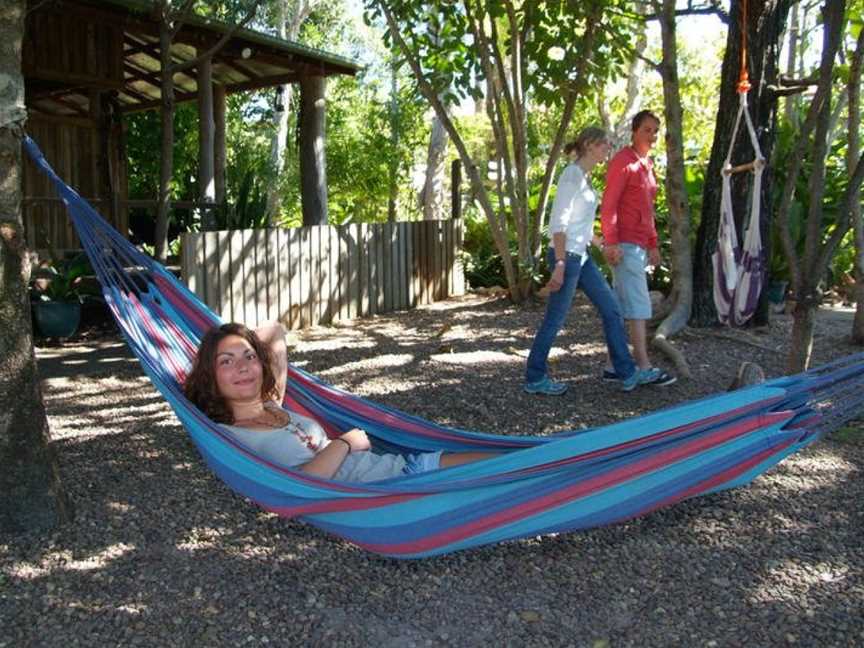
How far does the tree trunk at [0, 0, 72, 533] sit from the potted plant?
3.90 meters

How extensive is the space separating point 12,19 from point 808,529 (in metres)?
2.93

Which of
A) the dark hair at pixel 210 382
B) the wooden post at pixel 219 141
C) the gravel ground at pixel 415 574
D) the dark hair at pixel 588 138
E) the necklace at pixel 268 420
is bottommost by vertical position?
the gravel ground at pixel 415 574

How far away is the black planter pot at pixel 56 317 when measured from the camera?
619 centimetres

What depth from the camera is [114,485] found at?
10.1ft

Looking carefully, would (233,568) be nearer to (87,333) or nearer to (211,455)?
(211,455)

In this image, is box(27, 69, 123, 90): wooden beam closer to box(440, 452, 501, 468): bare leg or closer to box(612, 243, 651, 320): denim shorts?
box(612, 243, 651, 320): denim shorts

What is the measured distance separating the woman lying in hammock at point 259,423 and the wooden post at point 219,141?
607 cm

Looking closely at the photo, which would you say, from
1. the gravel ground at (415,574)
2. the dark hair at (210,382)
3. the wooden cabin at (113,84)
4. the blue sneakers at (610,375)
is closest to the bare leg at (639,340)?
the blue sneakers at (610,375)

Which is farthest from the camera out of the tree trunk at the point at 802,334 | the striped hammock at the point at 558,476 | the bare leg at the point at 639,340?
the bare leg at the point at 639,340

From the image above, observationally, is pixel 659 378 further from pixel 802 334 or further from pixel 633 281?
pixel 802 334

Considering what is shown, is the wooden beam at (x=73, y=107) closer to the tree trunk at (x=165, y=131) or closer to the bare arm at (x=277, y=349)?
the tree trunk at (x=165, y=131)

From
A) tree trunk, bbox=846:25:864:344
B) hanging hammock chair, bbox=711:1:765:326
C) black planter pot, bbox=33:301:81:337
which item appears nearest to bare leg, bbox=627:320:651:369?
hanging hammock chair, bbox=711:1:765:326

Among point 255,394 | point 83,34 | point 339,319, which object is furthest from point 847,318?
point 83,34

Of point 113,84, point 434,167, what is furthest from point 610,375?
point 434,167
